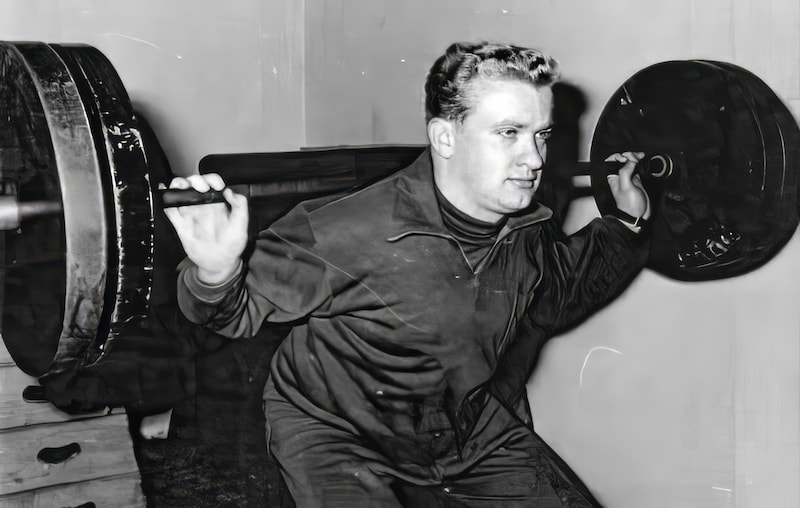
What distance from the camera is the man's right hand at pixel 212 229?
145 cm

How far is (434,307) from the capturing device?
1556mm

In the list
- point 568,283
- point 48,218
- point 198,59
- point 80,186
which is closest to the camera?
point 80,186

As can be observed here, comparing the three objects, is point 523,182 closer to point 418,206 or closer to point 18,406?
point 418,206

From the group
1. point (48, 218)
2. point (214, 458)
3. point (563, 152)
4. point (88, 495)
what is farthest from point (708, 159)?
Answer: point (88, 495)

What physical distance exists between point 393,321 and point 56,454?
637mm

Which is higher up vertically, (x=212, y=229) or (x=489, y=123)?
(x=489, y=123)

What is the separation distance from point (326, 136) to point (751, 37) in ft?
2.50

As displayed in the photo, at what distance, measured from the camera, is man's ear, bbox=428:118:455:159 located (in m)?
1.53

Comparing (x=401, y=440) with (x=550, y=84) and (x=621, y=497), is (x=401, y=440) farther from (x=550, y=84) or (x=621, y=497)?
(x=550, y=84)

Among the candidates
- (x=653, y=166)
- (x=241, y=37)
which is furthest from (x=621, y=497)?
(x=241, y=37)

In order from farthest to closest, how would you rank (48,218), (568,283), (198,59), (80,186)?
(568,283), (198,59), (48,218), (80,186)

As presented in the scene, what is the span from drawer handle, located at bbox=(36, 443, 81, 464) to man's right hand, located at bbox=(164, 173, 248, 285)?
15.1 inches

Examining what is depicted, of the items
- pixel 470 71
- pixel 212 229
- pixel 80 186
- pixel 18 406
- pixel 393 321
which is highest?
pixel 470 71

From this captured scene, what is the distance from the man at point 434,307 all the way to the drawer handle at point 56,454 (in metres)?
0.32
